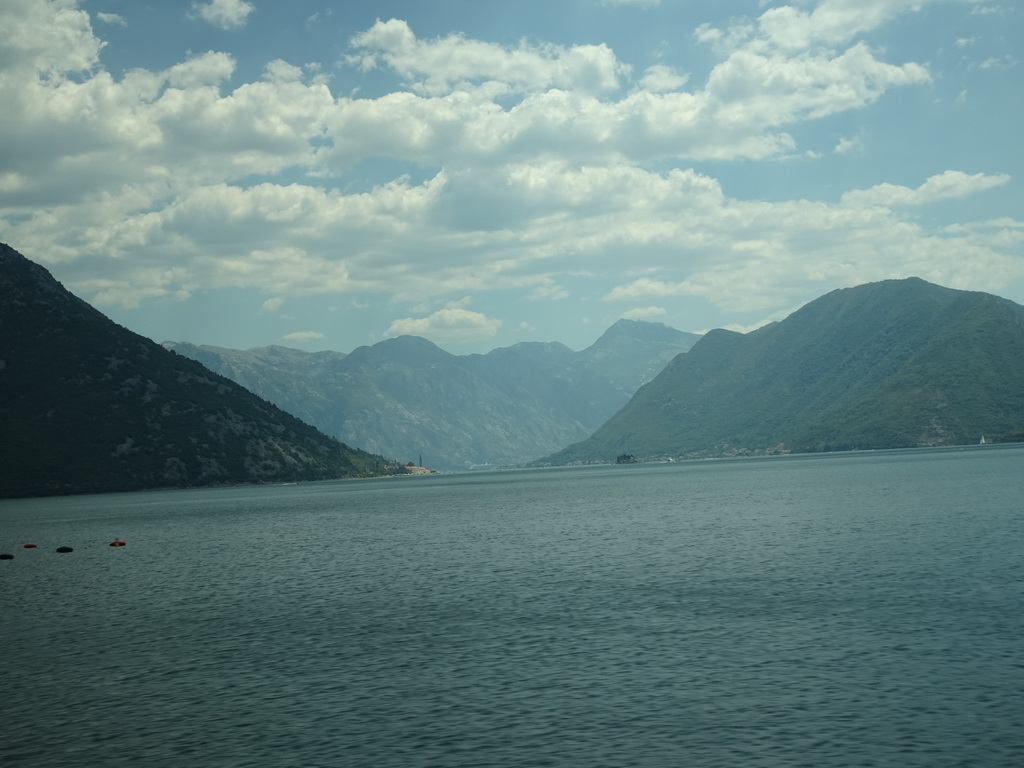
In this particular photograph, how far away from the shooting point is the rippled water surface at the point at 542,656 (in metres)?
33.7

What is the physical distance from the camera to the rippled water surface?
111ft

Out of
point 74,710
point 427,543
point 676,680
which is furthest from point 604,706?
point 427,543

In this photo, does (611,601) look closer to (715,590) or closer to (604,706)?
(715,590)

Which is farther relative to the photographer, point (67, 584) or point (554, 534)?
point (554, 534)

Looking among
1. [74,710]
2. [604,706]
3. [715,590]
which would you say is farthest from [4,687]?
[715,590]

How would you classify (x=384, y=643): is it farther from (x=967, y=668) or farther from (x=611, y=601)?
(x=967, y=668)

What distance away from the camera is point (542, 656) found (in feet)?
159

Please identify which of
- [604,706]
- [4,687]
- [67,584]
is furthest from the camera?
[67,584]

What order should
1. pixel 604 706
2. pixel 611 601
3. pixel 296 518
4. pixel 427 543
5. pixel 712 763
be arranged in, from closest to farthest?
pixel 712 763 → pixel 604 706 → pixel 611 601 → pixel 427 543 → pixel 296 518

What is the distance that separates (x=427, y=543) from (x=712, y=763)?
94949 millimetres

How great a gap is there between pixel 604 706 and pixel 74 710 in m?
24.7

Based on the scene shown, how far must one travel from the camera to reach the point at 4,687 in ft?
152

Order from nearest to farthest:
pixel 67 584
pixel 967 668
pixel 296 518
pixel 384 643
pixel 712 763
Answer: pixel 712 763 < pixel 967 668 < pixel 384 643 < pixel 67 584 < pixel 296 518

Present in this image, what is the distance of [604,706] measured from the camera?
3825 centimetres
